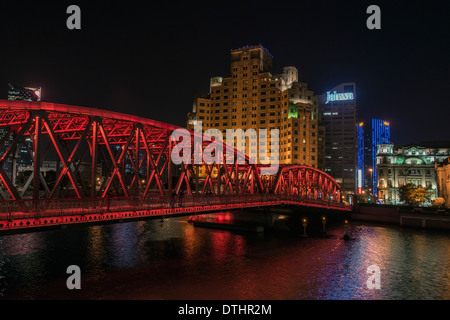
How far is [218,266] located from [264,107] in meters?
105

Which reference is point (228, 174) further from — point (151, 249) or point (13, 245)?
point (13, 245)

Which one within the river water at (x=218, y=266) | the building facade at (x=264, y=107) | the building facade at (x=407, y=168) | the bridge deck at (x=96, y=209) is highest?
the building facade at (x=264, y=107)

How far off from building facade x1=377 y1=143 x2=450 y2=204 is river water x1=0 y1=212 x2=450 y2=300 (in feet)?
207

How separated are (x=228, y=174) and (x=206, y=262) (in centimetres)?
1488

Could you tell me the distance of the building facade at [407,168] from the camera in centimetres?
10794

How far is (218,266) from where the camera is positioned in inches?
1296

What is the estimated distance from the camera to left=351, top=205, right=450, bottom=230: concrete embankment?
62188 mm

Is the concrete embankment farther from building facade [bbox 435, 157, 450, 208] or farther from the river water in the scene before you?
building facade [bbox 435, 157, 450, 208]

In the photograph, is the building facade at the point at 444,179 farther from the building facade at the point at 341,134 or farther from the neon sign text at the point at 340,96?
the neon sign text at the point at 340,96

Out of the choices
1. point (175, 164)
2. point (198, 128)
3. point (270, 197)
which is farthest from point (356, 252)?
point (198, 128)

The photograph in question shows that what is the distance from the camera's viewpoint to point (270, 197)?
161 feet

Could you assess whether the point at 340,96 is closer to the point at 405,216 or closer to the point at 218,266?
the point at 405,216

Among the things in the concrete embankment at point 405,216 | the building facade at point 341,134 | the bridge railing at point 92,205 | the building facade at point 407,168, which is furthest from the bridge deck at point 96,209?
the building facade at point 341,134

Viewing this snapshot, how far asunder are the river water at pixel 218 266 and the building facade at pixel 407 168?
62962 mm
